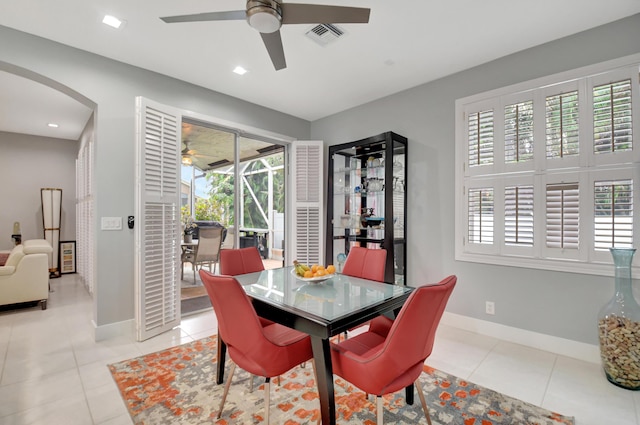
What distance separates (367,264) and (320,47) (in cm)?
212

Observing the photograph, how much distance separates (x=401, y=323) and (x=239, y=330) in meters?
0.83

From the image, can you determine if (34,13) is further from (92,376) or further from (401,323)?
(401,323)

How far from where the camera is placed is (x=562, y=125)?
2.68 metres

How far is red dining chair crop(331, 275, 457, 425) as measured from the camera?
1302 millimetres

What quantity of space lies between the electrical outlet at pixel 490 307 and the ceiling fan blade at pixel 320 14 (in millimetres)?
2923

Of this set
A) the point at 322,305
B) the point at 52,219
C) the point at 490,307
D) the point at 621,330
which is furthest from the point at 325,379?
the point at 52,219

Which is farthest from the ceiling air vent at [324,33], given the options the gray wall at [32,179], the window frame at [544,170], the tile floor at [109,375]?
the gray wall at [32,179]

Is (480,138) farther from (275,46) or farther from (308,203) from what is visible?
(308,203)

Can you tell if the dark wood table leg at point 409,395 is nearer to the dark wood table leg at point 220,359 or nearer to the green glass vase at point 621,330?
the dark wood table leg at point 220,359

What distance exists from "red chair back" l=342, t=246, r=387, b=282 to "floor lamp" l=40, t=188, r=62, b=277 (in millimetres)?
6426

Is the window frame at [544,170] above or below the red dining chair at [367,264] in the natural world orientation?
above

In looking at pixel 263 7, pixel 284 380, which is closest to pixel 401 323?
pixel 284 380

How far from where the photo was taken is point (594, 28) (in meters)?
2.53

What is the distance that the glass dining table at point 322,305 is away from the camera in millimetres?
1496
